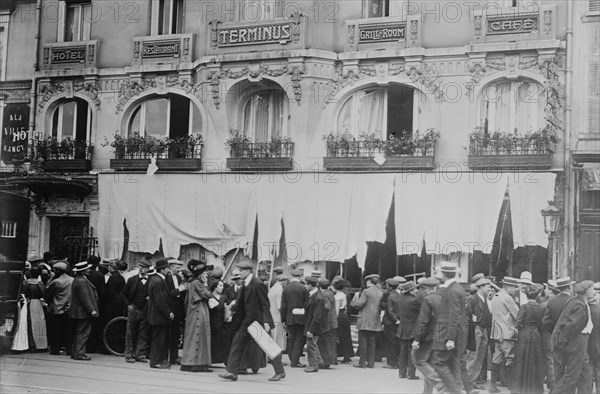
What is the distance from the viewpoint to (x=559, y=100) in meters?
17.6

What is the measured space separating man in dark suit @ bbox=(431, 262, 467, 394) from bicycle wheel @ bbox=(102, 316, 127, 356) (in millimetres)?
6895

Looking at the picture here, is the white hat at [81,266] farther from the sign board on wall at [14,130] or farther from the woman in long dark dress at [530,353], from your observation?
the woman in long dark dress at [530,353]

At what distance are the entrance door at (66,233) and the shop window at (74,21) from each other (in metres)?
4.87

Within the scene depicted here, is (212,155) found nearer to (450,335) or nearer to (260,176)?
(260,176)

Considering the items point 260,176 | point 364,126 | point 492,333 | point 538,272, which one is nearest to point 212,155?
point 260,176

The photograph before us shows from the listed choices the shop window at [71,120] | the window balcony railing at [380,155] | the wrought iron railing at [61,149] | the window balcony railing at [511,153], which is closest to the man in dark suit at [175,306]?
the window balcony railing at [380,155]

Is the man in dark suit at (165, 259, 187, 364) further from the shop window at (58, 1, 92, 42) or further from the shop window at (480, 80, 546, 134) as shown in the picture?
the shop window at (58, 1, 92, 42)

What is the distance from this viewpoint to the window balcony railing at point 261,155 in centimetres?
2014

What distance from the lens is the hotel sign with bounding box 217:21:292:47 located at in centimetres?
2039

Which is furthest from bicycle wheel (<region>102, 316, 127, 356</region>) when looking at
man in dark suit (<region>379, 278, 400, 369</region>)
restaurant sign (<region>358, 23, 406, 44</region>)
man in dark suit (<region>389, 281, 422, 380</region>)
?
restaurant sign (<region>358, 23, 406, 44</region>)

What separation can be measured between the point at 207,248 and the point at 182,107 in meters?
4.23

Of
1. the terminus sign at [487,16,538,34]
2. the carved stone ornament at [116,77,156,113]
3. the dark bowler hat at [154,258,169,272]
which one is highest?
the terminus sign at [487,16,538,34]

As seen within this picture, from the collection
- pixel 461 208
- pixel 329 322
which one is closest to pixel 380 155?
pixel 461 208

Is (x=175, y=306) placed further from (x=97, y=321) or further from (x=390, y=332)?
(x=390, y=332)
